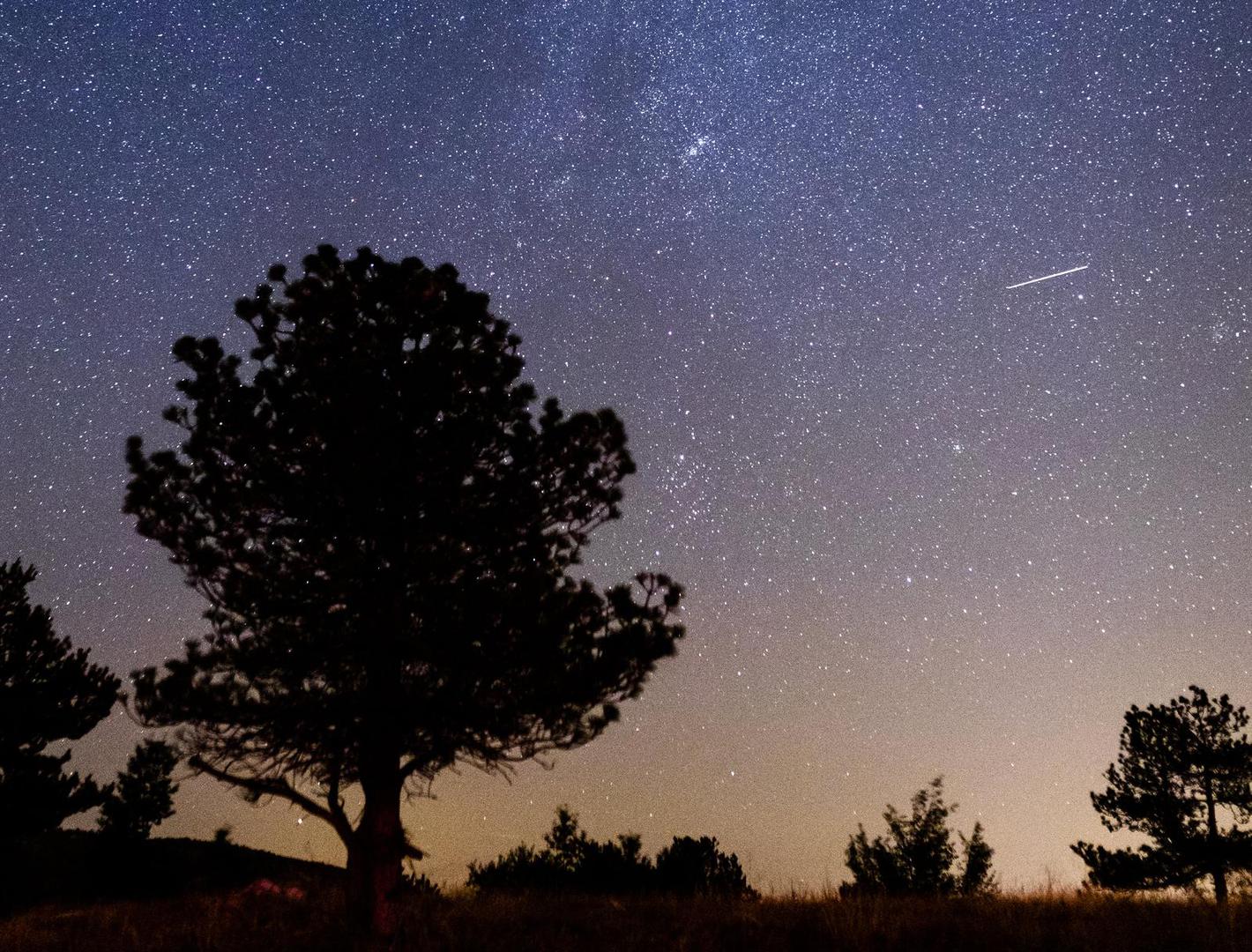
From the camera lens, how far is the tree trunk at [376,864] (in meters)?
10.4

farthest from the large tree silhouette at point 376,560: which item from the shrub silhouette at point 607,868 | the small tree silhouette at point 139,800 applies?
the small tree silhouette at point 139,800

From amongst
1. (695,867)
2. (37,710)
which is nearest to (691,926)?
(695,867)

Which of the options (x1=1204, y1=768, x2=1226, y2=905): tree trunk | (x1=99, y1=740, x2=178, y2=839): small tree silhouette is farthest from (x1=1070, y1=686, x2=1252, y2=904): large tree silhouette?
(x1=99, y1=740, x2=178, y2=839): small tree silhouette

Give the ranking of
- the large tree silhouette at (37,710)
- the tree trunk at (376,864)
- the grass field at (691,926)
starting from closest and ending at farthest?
1. the grass field at (691,926)
2. the tree trunk at (376,864)
3. the large tree silhouette at (37,710)

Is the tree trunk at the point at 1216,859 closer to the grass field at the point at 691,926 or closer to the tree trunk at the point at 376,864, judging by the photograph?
the grass field at the point at 691,926

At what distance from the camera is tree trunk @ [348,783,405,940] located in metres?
10.4

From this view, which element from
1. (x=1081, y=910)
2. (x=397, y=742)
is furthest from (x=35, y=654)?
(x=1081, y=910)

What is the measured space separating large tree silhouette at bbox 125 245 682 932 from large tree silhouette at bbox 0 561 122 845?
11098 millimetres

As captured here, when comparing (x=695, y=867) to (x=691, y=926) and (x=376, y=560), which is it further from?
(x=376, y=560)

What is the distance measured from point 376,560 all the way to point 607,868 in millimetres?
12331

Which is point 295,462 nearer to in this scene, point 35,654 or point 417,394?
point 417,394

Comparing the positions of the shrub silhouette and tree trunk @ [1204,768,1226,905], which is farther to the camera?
tree trunk @ [1204,768,1226,905]

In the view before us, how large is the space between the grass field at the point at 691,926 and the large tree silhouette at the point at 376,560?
215 centimetres

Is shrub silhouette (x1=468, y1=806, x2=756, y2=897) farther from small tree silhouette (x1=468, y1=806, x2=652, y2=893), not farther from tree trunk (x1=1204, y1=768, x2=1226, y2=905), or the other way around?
tree trunk (x1=1204, y1=768, x2=1226, y2=905)
